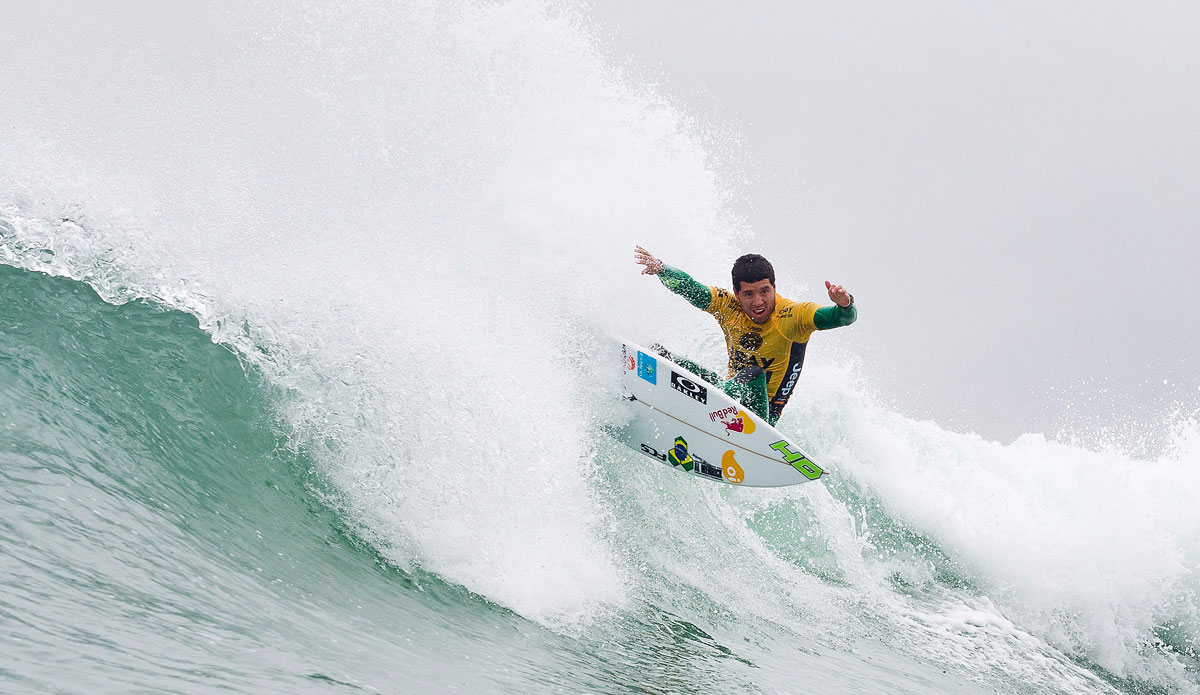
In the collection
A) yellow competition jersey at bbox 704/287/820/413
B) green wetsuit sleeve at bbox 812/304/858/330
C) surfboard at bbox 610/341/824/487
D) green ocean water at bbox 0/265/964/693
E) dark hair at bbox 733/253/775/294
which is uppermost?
dark hair at bbox 733/253/775/294

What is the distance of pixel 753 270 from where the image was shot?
5957 millimetres

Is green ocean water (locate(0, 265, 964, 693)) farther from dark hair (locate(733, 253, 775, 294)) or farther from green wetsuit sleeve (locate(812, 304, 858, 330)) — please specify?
A: dark hair (locate(733, 253, 775, 294))

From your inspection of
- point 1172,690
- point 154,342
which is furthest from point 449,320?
point 1172,690

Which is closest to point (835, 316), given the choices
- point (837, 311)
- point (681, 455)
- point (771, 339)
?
point (837, 311)

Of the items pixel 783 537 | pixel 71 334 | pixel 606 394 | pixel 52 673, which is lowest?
pixel 52 673

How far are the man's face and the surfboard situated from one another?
2.51 feet

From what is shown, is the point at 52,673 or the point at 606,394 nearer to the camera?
the point at 52,673

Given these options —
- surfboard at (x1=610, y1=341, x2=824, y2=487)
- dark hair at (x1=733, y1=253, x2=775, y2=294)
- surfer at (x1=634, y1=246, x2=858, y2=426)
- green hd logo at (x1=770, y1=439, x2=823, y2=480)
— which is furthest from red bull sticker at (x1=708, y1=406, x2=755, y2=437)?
dark hair at (x1=733, y1=253, x2=775, y2=294)

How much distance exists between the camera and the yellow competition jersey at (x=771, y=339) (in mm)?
6180

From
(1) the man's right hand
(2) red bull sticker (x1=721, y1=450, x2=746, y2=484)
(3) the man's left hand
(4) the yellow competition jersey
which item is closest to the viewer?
(3) the man's left hand

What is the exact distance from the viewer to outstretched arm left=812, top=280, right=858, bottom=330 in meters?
5.45

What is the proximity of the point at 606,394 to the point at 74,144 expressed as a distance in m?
5.44

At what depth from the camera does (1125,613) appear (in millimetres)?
9891

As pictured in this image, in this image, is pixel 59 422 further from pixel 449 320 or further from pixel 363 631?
pixel 449 320
